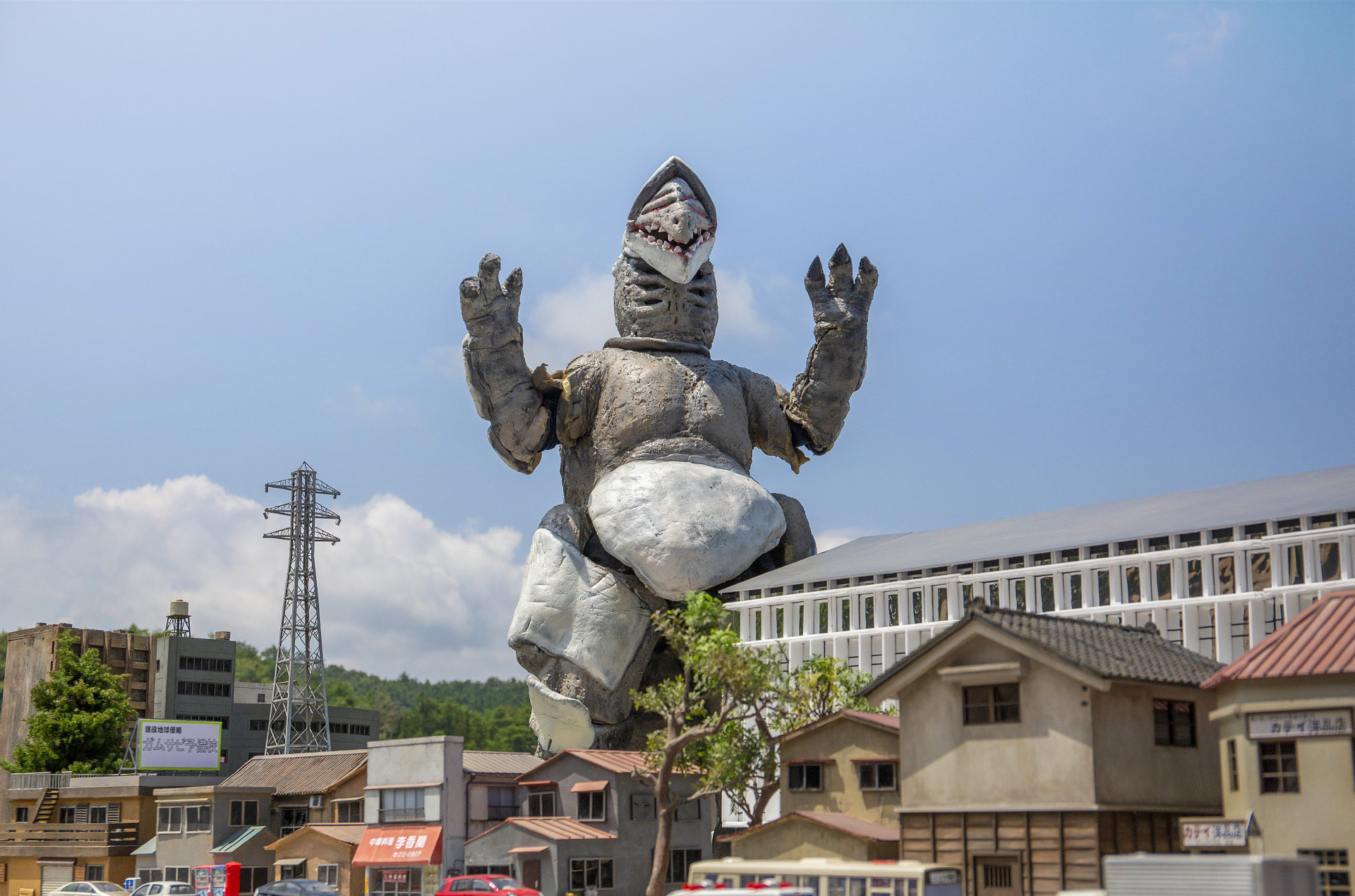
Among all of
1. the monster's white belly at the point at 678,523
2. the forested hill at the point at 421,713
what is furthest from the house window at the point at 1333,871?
the forested hill at the point at 421,713

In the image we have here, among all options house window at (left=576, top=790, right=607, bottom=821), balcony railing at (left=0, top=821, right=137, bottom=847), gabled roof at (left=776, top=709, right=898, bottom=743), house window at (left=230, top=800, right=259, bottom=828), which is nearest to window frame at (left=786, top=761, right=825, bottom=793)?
gabled roof at (left=776, top=709, right=898, bottom=743)

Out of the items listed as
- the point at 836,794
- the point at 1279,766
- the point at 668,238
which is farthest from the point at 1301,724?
the point at 668,238

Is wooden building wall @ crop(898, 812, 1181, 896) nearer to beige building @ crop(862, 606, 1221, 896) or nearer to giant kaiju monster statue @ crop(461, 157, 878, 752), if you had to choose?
beige building @ crop(862, 606, 1221, 896)

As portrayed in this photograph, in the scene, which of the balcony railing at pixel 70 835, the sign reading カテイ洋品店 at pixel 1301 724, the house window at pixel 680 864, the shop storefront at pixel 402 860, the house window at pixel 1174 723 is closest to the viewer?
the sign reading カテイ洋品店 at pixel 1301 724

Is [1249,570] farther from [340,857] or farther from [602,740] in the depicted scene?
[340,857]

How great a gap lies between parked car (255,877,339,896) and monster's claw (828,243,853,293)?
14.1 meters

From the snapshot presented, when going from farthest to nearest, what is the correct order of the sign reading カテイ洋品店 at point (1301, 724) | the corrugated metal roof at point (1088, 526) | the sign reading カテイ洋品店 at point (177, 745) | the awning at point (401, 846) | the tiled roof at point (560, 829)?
the sign reading カテイ洋品店 at point (177, 745), the awning at point (401, 846), the tiled roof at point (560, 829), the corrugated metal roof at point (1088, 526), the sign reading カテイ洋品店 at point (1301, 724)

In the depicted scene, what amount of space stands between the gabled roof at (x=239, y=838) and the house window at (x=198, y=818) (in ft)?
1.75

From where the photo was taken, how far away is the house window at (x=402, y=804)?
27.5m

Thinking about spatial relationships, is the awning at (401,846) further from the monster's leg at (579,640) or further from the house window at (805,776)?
the house window at (805,776)

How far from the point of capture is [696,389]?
26.4 m

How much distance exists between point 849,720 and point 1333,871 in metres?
7.25

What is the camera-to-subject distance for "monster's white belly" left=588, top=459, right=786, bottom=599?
24.8 meters

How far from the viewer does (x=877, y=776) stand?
69.4ft
